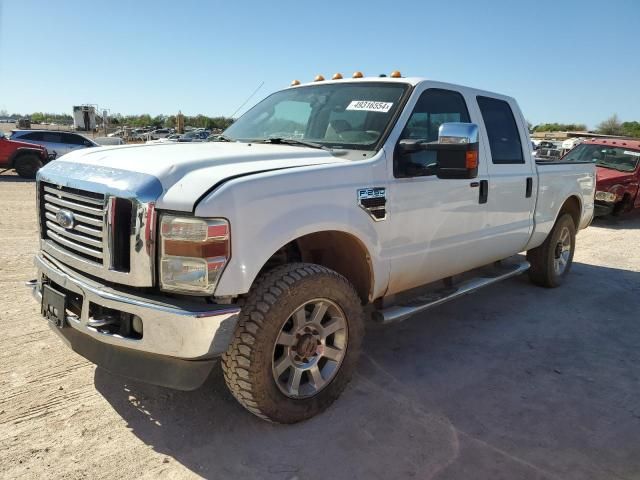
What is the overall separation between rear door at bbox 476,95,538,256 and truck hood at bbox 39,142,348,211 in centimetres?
176

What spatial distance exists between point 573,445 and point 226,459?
1854 mm

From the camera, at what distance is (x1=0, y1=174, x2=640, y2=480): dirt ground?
2.63 metres

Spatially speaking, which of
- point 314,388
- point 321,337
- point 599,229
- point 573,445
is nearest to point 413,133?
point 321,337

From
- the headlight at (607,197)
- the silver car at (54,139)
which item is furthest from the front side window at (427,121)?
the silver car at (54,139)

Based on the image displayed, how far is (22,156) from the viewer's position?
1550 centimetres

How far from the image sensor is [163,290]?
101 inches

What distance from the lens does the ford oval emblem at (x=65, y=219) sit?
2.87 m

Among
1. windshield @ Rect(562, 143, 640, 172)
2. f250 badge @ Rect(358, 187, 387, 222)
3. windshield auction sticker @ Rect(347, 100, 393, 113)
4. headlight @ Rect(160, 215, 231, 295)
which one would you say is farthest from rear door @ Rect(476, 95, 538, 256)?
windshield @ Rect(562, 143, 640, 172)

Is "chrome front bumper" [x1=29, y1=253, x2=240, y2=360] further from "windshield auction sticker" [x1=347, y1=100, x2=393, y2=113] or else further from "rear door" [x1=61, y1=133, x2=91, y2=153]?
"rear door" [x1=61, y1=133, x2=91, y2=153]

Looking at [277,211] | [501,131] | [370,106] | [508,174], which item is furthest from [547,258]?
[277,211]

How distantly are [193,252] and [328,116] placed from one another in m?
1.84

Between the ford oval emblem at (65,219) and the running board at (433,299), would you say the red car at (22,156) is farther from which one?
the running board at (433,299)

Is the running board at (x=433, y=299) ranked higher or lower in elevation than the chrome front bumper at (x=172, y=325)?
lower

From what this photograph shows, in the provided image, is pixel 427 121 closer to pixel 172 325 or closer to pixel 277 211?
pixel 277 211
